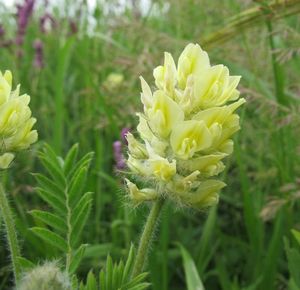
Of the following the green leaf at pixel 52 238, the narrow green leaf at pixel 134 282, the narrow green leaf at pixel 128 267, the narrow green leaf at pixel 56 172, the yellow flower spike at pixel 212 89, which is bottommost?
the narrow green leaf at pixel 134 282

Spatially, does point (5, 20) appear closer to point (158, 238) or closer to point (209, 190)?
point (158, 238)

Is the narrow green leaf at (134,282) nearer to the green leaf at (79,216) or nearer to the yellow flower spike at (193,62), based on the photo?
the green leaf at (79,216)

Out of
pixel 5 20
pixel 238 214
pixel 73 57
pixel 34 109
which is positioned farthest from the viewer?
pixel 5 20

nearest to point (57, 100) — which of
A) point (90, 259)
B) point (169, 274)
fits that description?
point (90, 259)

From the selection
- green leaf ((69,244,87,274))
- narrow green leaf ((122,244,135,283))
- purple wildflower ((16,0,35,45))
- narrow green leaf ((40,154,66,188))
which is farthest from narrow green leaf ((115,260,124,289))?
purple wildflower ((16,0,35,45))

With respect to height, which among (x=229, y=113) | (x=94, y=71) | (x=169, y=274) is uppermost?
(x=94, y=71)

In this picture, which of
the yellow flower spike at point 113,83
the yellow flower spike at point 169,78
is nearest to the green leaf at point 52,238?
the yellow flower spike at point 169,78

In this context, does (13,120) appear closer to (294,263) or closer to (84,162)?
(84,162)
